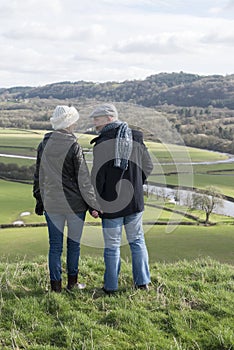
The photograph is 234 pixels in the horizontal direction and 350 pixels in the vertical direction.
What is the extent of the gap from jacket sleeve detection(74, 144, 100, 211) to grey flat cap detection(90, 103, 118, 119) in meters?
0.51

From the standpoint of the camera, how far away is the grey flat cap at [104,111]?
5480 millimetres

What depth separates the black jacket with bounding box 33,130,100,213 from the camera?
5.40 meters

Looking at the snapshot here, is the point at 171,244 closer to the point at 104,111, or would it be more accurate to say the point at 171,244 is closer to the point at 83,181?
the point at 83,181

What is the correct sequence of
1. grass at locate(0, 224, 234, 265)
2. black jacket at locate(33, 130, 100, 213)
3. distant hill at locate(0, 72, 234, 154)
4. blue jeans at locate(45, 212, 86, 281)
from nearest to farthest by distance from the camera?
1. black jacket at locate(33, 130, 100, 213)
2. blue jeans at locate(45, 212, 86, 281)
3. distant hill at locate(0, 72, 234, 154)
4. grass at locate(0, 224, 234, 265)

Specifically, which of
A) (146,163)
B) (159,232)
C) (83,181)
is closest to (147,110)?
(146,163)

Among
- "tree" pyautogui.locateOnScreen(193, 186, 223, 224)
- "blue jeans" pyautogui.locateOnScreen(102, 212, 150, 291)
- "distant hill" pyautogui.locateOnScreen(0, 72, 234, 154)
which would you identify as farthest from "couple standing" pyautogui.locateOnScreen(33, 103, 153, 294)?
"tree" pyautogui.locateOnScreen(193, 186, 223, 224)

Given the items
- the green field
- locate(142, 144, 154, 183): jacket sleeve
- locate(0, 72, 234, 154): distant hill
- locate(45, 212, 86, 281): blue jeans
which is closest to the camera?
locate(45, 212, 86, 281): blue jeans

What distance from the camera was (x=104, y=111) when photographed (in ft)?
18.0

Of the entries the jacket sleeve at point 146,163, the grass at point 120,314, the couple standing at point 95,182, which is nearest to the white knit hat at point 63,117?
the couple standing at point 95,182

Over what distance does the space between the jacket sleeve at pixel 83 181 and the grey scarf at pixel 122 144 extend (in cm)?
43

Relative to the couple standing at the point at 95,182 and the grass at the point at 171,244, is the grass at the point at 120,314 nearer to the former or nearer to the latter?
the couple standing at the point at 95,182

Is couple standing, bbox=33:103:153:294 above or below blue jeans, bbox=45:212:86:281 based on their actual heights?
above

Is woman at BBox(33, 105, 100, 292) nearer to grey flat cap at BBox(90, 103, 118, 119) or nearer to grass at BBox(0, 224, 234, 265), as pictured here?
grey flat cap at BBox(90, 103, 118, 119)

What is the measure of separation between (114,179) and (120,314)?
1758mm
